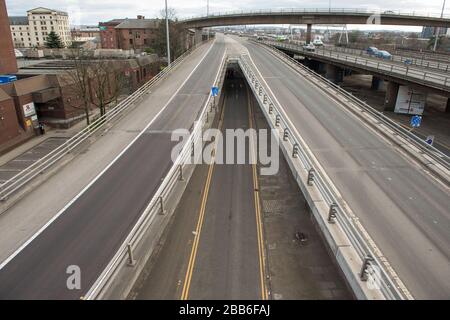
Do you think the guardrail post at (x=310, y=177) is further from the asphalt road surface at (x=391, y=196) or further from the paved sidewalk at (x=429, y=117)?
the paved sidewalk at (x=429, y=117)

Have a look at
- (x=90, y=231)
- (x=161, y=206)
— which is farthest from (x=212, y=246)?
(x=90, y=231)

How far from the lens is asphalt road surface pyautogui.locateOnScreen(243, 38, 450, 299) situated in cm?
969

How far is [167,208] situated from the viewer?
12.6 m

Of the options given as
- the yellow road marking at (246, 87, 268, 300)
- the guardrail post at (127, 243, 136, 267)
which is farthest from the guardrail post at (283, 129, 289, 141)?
the guardrail post at (127, 243, 136, 267)

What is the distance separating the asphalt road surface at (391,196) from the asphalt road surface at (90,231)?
27.6ft

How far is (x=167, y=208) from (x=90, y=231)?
112 inches

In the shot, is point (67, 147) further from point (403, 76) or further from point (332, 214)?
point (403, 76)

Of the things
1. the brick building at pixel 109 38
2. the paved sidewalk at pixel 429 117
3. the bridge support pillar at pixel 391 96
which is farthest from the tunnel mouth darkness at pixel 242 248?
the brick building at pixel 109 38

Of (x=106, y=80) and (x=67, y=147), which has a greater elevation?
(x=106, y=80)

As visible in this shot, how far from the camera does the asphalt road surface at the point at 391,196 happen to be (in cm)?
969

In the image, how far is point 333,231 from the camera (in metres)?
10.9

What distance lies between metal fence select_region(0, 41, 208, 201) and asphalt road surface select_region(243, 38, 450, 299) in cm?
1261
